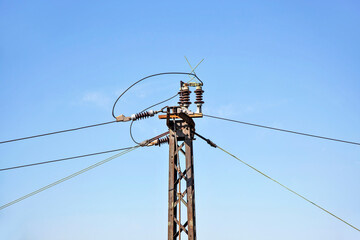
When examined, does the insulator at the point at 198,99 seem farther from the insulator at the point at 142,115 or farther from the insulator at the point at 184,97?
the insulator at the point at 142,115

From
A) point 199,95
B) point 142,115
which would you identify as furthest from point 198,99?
point 142,115

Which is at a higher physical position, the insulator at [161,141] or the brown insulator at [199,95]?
the brown insulator at [199,95]

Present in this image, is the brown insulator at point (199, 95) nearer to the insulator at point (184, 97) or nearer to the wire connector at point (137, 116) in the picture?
the insulator at point (184, 97)

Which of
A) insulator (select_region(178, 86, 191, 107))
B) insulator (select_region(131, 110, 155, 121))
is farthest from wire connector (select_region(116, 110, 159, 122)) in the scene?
insulator (select_region(178, 86, 191, 107))

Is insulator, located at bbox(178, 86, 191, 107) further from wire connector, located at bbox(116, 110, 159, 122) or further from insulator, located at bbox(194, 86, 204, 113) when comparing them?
wire connector, located at bbox(116, 110, 159, 122)

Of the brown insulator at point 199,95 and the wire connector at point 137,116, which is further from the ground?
the brown insulator at point 199,95

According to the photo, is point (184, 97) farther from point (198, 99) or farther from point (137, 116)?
point (137, 116)

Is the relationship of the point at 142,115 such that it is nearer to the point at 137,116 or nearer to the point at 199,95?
the point at 137,116

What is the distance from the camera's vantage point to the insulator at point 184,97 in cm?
1487

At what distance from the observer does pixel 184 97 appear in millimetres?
14914

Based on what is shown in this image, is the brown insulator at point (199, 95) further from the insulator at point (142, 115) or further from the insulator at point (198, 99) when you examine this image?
the insulator at point (142, 115)

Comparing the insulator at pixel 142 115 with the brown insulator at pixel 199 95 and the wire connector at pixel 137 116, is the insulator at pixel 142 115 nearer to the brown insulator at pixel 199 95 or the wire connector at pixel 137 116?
the wire connector at pixel 137 116

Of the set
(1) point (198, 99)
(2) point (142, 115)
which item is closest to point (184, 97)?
(1) point (198, 99)

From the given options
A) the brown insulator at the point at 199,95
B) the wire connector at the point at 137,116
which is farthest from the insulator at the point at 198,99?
the wire connector at the point at 137,116
